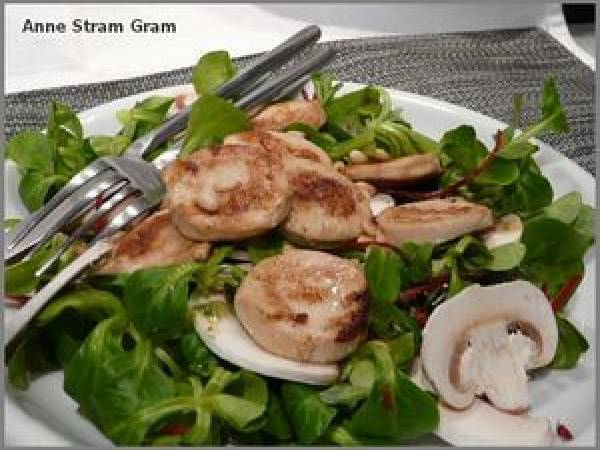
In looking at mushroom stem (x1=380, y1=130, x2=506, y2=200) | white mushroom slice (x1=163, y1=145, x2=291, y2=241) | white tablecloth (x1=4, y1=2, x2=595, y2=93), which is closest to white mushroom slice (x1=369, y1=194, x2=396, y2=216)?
mushroom stem (x1=380, y1=130, x2=506, y2=200)

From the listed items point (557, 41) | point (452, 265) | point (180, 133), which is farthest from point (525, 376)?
point (557, 41)

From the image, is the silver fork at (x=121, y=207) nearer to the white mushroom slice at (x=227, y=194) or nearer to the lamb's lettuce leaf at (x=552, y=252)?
the white mushroom slice at (x=227, y=194)

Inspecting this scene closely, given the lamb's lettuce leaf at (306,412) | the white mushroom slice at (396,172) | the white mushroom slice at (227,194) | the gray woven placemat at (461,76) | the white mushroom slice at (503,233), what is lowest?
the gray woven placemat at (461,76)

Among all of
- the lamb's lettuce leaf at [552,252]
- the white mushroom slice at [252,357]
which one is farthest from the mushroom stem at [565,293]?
the white mushroom slice at [252,357]

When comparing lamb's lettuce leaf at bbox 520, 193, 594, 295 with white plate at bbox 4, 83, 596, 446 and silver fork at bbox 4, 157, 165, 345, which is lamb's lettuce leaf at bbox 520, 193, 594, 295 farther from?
silver fork at bbox 4, 157, 165, 345

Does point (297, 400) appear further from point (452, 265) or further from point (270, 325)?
point (452, 265)

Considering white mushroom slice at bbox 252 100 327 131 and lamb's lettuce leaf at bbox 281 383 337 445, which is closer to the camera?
lamb's lettuce leaf at bbox 281 383 337 445
